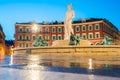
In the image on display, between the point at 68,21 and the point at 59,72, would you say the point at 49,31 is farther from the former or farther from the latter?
the point at 59,72

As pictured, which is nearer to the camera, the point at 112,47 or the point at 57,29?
the point at 112,47

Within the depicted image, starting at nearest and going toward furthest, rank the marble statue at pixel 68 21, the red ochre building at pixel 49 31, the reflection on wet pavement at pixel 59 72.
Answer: the reflection on wet pavement at pixel 59 72
the marble statue at pixel 68 21
the red ochre building at pixel 49 31

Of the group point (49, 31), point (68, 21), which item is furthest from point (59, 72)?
point (49, 31)

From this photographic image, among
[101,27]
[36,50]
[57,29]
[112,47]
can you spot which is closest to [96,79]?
[112,47]

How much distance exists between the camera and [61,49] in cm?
2506

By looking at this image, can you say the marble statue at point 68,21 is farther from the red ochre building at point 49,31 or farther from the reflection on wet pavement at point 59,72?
the red ochre building at point 49,31

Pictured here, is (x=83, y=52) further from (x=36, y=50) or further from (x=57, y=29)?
(x=57, y=29)

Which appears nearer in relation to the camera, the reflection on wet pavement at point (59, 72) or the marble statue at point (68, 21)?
the reflection on wet pavement at point (59, 72)

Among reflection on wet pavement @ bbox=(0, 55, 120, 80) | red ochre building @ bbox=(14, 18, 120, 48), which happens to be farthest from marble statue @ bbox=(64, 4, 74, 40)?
red ochre building @ bbox=(14, 18, 120, 48)

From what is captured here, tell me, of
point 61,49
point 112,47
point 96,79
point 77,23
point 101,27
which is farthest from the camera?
point 77,23

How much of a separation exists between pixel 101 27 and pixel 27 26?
2888 centimetres

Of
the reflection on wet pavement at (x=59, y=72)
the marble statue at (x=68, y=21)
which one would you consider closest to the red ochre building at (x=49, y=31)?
the marble statue at (x=68, y=21)

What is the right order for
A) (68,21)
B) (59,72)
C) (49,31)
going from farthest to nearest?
(49,31), (68,21), (59,72)

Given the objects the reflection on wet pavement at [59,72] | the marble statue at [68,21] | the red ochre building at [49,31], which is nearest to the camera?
the reflection on wet pavement at [59,72]
